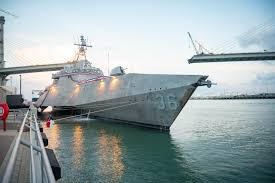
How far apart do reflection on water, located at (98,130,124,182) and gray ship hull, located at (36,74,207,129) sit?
465 centimetres

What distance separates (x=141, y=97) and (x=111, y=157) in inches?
357

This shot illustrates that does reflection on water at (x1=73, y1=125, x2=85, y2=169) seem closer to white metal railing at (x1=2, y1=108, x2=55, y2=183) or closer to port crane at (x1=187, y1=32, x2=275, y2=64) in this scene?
white metal railing at (x1=2, y1=108, x2=55, y2=183)

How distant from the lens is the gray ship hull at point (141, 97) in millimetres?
18047

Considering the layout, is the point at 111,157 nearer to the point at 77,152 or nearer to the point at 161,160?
the point at 77,152

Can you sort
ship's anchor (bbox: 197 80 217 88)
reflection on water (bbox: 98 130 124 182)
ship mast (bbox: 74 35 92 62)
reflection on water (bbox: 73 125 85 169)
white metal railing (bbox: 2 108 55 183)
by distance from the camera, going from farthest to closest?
ship mast (bbox: 74 35 92 62)
ship's anchor (bbox: 197 80 217 88)
reflection on water (bbox: 73 125 85 169)
reflection on water (bbox: 98 130 124 182)
white metal railing (bbox: 2 108 55 183)

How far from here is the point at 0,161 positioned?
5172 mm

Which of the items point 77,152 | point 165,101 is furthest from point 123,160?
point 165,101

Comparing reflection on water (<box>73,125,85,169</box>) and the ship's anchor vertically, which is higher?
the ship's anchor

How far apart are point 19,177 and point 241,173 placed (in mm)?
8304

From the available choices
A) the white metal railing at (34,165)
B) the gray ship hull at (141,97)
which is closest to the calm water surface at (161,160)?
the gray ship hull at (141,97)

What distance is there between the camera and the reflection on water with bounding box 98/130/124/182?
359 inches

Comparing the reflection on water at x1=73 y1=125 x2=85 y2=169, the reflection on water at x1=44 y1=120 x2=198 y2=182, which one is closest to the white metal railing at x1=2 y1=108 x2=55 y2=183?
the reflection on water at x1=44 y1=120 x2=198 y2=182

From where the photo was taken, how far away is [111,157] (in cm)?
1132

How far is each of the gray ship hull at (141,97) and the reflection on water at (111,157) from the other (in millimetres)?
4648
